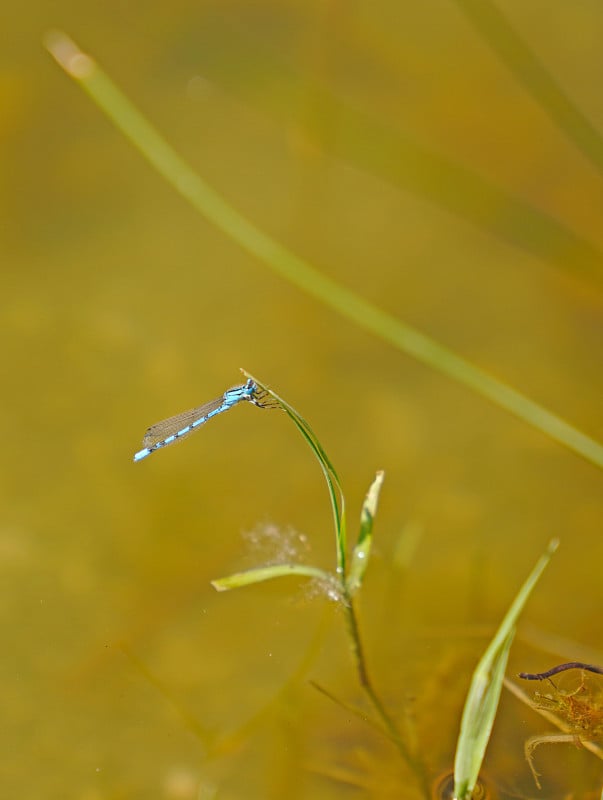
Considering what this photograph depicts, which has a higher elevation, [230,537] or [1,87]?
[1,87]

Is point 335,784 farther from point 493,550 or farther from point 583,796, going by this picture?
Result: point 493,550

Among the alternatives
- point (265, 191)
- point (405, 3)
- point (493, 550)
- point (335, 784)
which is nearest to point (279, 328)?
point (265, 191)

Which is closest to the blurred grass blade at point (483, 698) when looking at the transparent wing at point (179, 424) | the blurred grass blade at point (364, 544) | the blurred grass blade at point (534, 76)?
the blurred grass blade at point (364, 544)

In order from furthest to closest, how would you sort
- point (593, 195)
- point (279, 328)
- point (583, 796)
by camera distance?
point (593, 195) → point (279, 328) → point (583, 796)

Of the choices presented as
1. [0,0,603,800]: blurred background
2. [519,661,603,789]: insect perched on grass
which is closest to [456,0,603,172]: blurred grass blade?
[0,0,603,800]: blurred background

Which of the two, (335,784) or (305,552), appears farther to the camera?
(305,552)

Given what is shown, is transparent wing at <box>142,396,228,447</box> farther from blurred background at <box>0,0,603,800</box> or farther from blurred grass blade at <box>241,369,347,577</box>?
blurred grass blade at <box>241,369,347,577</box>
